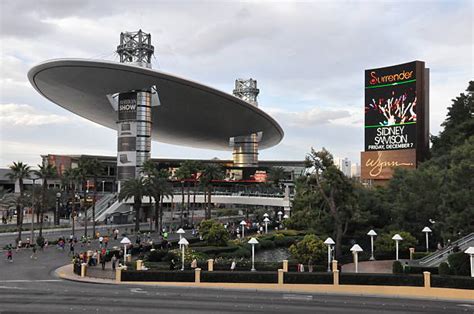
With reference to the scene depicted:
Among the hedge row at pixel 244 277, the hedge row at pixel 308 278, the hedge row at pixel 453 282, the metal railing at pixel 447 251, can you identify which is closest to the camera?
the hedge row at pixel 453 282

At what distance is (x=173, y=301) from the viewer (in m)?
23.7

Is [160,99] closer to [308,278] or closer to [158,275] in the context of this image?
[158,275]

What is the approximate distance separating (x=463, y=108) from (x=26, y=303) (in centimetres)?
6434

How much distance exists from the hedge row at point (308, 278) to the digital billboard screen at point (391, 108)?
4081 centimetres

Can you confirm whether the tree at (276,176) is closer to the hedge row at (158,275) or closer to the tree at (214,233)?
the tree at (214,233)

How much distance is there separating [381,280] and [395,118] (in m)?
42.1

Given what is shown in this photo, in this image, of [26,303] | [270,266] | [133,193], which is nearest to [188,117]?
[133,193]

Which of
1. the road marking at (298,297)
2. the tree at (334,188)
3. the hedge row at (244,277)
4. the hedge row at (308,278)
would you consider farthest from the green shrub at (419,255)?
the road marking at (298,297)

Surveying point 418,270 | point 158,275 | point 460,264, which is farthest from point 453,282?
point 158,275

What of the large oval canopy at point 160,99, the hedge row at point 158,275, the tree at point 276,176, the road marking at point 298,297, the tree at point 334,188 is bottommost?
the road marking at point 298,297

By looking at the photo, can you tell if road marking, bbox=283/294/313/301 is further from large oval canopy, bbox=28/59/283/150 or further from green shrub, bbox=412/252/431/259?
large oval canopy, bbox=28/59/283/150

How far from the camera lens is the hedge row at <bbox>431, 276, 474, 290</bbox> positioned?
25828mm

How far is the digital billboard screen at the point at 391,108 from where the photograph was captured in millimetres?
64062

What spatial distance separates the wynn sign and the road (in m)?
40.9
